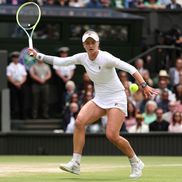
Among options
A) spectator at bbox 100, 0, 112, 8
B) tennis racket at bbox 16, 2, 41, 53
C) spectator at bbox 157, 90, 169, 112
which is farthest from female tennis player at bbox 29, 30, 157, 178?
spectator at bbox 100, 0, 112, 8

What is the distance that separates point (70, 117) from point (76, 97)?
18.6 inches

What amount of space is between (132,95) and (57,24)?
3.89 m

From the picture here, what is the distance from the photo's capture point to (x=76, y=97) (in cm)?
1969

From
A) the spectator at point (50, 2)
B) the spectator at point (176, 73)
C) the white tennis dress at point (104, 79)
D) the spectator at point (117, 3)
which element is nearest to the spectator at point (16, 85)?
the spectator at point (50, 2)

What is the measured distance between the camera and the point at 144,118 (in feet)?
63.6

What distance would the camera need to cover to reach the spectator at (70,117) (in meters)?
19.4

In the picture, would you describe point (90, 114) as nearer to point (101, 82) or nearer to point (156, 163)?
point (101, 82)

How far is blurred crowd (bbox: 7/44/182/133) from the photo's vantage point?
1928 cm

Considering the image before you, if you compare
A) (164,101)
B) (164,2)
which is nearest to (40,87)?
(164,101)

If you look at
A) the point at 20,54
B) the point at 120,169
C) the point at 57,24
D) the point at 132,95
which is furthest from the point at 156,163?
the point at 57,24

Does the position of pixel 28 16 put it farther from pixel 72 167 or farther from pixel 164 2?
pixel 164 2

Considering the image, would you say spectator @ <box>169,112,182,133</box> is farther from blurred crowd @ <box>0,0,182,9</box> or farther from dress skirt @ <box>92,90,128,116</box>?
dress skirt @ <box>92,90,128,116</box>

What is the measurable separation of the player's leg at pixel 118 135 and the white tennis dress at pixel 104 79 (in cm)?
10

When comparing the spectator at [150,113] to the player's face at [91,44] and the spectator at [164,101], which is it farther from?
the player's face at [91,44]
